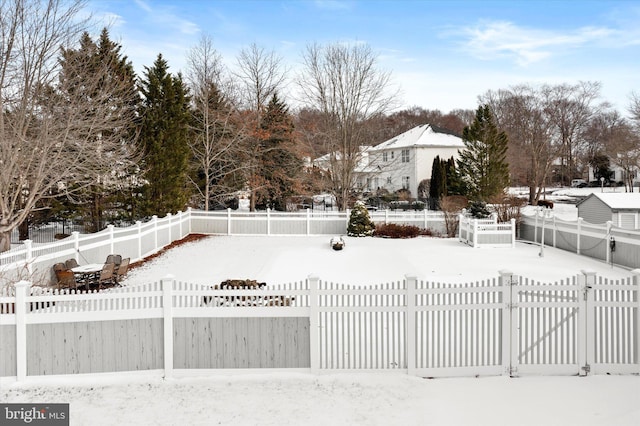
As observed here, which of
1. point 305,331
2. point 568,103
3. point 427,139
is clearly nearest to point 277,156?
point 427,139

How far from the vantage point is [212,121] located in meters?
26.8

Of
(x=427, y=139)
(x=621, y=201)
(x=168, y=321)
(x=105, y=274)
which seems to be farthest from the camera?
(x=427, y=139)

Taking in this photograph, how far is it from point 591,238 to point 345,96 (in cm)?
1629

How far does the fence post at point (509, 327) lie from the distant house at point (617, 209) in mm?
16895

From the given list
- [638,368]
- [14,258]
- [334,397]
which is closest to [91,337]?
[334,397]

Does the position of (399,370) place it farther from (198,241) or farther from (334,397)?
(198,241)

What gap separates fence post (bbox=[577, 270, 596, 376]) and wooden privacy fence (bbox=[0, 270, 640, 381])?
0.01 metres

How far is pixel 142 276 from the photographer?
13.2 m

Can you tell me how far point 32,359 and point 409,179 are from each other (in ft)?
144

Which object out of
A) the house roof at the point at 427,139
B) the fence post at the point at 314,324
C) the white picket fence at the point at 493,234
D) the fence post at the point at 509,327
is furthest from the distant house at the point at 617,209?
the house roof at the point at 427,139

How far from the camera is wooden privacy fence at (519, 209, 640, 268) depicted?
46.6 ft

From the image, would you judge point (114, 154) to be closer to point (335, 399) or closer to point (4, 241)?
point (4, 241)

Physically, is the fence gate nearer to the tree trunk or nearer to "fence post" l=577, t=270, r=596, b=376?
"fence post" l=577, t=270, r=596, b=376

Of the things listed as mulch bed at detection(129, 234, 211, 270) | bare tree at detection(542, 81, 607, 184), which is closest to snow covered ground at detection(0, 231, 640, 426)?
mulch bed at detection(129, 234, 211, 270)
